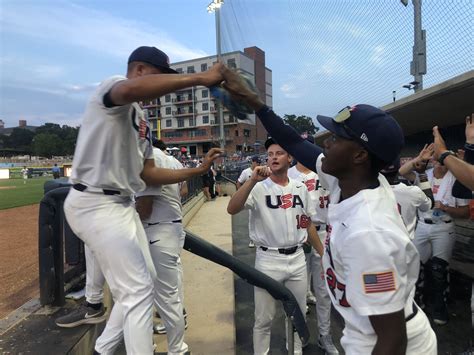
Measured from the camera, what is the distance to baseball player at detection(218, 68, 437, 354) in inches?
50.6

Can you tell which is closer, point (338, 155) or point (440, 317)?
point (338, 155)

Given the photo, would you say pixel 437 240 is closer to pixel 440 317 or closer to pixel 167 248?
pixel 440 317

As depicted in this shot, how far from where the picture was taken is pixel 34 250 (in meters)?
7.77

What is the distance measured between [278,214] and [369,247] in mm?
1868

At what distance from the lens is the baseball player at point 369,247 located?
4.22 feet

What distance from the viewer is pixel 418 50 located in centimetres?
614

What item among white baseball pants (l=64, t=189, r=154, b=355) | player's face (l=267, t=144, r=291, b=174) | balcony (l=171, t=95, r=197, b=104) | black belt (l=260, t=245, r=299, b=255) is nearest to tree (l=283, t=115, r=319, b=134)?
player's face (l=267, t=144, r=291, b=174)

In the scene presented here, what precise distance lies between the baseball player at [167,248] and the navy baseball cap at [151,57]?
1.09m

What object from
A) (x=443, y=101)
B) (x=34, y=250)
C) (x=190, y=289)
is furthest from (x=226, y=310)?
(x=34, y=250)

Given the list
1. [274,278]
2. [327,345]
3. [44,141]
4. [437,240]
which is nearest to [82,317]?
[274,278]

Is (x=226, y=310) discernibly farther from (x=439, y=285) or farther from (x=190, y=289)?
(x=439, y=285)

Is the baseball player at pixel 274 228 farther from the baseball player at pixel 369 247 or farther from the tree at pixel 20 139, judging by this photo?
the tree at pixel 20 139

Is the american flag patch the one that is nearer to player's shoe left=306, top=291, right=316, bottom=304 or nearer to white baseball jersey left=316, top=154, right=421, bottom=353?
white baseball jersey left=316, top=154, right=421, bottom=353

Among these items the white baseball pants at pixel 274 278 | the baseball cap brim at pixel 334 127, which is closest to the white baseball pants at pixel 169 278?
the white baseball pants at pixel 274 278
